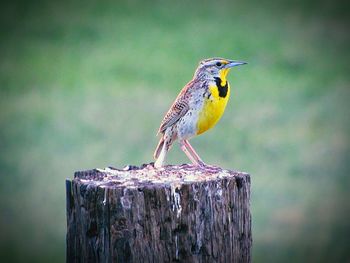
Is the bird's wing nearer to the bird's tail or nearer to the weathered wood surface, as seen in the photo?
the bird's tail

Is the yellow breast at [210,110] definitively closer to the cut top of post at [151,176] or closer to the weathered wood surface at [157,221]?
the cut top of post at [151,176]

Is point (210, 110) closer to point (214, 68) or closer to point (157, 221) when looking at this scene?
point (214, 68)

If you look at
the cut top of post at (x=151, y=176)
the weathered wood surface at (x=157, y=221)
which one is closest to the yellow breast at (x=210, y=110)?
the cut top of post at (x=151, y=176)

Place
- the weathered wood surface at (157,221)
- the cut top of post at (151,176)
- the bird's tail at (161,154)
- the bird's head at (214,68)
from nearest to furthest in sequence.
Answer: the weathered wood surface at (157,221)
the cut top of post at (151,176)
the bird's tail at (161,154)
the bird's head at (214,68)

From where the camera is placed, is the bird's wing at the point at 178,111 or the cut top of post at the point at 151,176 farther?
the bird's wing at the point at 178,111

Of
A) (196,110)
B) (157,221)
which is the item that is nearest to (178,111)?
(196,110)

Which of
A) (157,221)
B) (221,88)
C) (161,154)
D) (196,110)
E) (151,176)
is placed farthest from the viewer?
(221,88)

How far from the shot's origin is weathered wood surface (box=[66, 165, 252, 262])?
3725 millimetres

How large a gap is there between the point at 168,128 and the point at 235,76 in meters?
6.03

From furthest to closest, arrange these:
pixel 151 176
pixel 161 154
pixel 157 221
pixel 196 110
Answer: pixel 196 110
pixel 161 154
pixel 151 176
pixel 157 221

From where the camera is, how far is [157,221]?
12.2 ft

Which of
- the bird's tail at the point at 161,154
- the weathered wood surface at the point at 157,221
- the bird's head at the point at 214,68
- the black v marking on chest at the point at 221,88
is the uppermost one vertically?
the bird's head at the point at 214,68

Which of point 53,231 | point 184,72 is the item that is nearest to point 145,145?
point 53,231

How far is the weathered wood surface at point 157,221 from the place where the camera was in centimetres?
372
